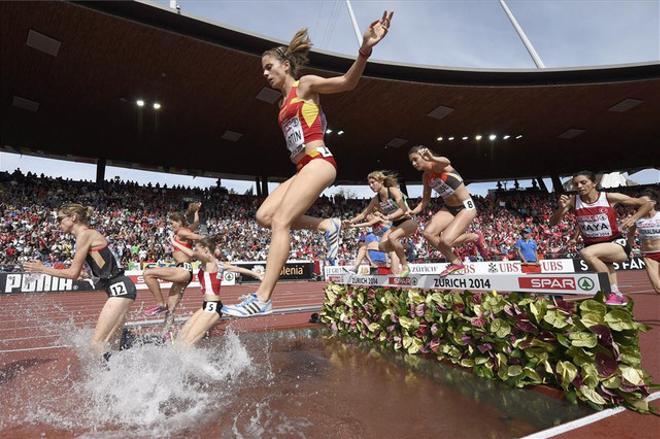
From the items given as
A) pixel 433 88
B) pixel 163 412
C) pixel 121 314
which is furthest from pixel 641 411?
pixel 433 88

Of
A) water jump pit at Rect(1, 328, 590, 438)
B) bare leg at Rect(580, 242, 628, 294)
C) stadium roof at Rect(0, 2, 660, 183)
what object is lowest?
water jump pit at Rect(1, 328, 590, 438)

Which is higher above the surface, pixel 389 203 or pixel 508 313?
pixel 389 203

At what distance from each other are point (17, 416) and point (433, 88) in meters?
21.5

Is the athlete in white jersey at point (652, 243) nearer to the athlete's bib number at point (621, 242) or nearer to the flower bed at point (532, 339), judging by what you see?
the athlete's bib number at point (621, 242)

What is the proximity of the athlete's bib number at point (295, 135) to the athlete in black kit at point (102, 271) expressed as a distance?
303cm

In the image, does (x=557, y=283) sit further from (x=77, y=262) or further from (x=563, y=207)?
(x=77, y=262)

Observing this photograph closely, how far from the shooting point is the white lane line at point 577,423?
2476 millimetres

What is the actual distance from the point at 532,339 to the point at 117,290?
486 cm

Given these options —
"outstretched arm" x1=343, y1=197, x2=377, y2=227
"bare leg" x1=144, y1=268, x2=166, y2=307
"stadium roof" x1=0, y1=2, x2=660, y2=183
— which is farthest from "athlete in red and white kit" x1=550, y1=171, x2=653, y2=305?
"stadium roof" x1=0, y1=2, x2=660, y2=183

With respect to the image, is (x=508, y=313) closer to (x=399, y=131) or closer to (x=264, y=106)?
(x=264, y=106)

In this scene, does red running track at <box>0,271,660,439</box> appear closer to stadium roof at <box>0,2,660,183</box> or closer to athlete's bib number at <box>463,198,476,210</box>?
athlete's bib number at <box>463,198,476,210</box>

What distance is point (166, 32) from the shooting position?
14703 mm

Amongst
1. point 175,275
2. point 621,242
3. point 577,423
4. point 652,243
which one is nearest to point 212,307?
point 577,423

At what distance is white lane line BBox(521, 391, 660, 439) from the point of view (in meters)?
2.48
